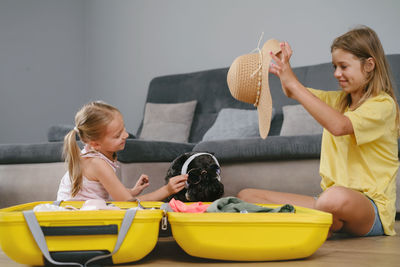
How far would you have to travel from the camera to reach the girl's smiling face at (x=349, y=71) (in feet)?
5.18

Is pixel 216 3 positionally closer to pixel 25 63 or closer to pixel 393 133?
pixel 25 63

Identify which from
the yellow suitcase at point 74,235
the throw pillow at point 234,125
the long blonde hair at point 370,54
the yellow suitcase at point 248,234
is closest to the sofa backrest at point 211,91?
the throw pillow at point 234,125

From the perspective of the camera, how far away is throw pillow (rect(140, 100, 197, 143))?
334 centimetres

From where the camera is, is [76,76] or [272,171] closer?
[272,171]

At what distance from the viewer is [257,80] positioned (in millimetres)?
1479

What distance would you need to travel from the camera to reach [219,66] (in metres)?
3.84

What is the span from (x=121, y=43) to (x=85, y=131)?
287 centimetres

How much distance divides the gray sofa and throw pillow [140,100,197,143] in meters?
0.06

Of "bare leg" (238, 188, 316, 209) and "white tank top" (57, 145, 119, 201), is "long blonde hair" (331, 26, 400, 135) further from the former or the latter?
"white tank top" (57, 145, 119, 201)

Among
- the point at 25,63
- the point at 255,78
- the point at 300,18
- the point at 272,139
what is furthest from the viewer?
the point at 25,63

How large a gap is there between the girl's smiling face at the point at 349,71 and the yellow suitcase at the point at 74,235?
833 millimetres

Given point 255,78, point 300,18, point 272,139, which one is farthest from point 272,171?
point 300,18

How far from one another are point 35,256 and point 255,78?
79cm

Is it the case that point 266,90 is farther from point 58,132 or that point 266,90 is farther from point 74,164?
point 58,132
